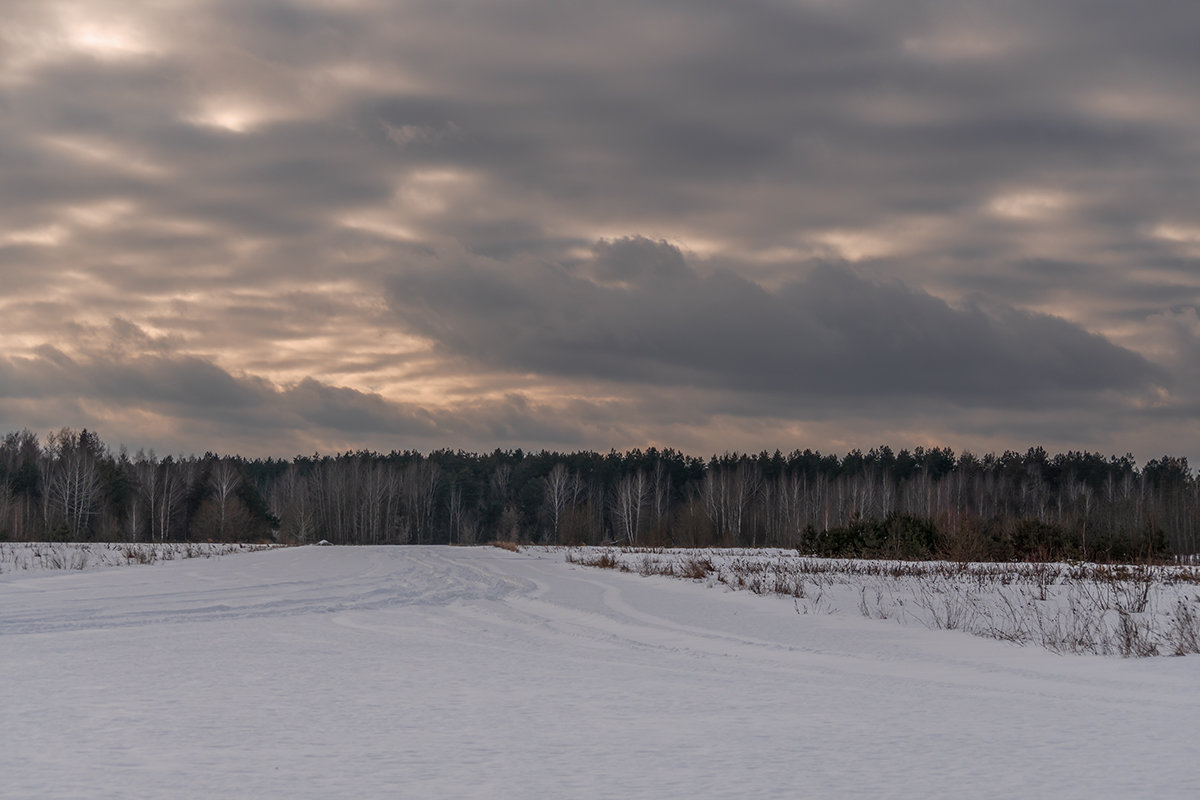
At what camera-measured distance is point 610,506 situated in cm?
13275

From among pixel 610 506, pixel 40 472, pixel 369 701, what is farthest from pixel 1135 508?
pixel 40 472

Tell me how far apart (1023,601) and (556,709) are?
14115mm

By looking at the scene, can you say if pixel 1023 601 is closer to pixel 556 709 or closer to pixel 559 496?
pixel 556 709

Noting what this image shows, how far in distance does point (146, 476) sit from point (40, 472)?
13017 mm

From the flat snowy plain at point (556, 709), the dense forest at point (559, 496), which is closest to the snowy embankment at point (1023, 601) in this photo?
the flat snowy plain at point (556, 709)

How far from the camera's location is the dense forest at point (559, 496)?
3622 inches

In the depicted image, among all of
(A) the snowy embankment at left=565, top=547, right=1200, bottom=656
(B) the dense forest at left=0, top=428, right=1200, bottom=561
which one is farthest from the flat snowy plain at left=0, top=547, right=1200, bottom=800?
(B) the dense forest at left=0, top=428, right=1200, bottom=561

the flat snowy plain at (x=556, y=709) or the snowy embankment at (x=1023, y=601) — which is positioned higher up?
the flat snowy plain at (x=556, y=709)

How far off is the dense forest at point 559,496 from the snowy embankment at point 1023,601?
39.3 metres

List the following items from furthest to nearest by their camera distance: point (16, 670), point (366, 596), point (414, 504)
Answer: point (414, 504), point (366, 596), point (16, 670)

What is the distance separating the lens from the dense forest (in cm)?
9200

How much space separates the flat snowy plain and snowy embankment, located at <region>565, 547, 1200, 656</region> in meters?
0.91

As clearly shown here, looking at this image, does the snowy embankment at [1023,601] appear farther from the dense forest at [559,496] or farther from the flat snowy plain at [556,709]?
the dense forest at [559,496]

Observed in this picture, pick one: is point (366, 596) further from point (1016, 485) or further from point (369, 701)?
point (1016, 485)
